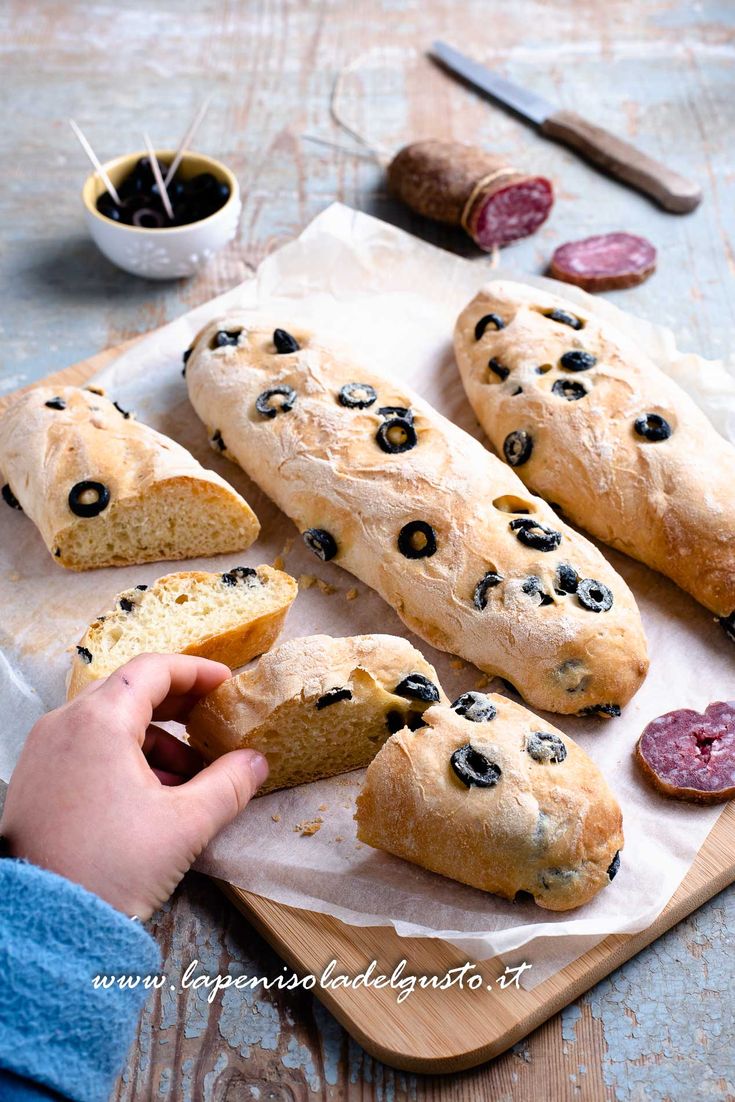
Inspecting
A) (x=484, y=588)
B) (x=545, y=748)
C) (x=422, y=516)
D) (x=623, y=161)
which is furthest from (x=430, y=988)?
(x=623, y=161)

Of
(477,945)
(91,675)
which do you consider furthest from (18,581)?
(477,945)

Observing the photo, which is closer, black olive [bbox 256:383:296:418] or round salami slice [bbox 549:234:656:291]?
black olive [bbox 256:383:296:418]

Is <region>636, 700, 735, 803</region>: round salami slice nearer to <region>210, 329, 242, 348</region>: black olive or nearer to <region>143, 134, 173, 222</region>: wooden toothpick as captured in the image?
<region>210, 329, 242, 348</region>: black olive

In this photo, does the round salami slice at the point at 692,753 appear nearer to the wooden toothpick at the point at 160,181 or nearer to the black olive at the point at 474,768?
the black olive at the point at 474,768

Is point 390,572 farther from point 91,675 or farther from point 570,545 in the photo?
point 91,675

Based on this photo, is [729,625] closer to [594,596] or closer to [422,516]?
[594,596]

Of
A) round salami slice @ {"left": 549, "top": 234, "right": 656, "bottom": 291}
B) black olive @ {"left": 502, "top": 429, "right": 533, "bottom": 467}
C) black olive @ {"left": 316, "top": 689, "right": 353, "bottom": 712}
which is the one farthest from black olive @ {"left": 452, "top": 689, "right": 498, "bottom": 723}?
round salami slice @ {"left": 549, "top": 234, "right": 656, "bottom": 291}
